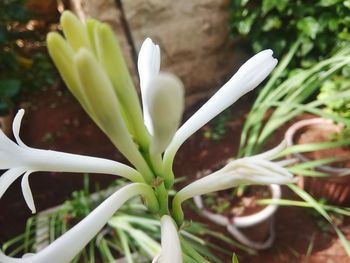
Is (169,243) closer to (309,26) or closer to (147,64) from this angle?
(147,64)

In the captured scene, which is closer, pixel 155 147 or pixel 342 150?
pixel 155 147

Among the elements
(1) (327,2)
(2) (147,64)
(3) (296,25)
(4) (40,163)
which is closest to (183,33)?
(3) (296,25)

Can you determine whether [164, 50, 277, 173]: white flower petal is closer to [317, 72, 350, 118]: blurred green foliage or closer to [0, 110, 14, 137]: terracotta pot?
[317, 72, 350, 118]: blurred green foliage

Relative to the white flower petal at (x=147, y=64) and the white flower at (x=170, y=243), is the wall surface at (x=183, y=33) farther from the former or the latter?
the white flower at (x=170, y=243)

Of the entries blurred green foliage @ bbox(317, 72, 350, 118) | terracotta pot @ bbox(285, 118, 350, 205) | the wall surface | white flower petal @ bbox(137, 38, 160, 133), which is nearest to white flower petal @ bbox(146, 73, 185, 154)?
white flower petal @ bbox(137, 38, 160, 133)

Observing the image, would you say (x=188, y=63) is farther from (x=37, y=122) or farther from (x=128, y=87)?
(x=128, y=87)

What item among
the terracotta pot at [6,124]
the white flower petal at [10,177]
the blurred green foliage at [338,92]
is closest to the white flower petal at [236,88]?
the white flower petal at [10,177]

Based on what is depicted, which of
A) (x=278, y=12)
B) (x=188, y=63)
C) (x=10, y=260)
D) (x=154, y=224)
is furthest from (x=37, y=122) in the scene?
(x=10, y=260)
